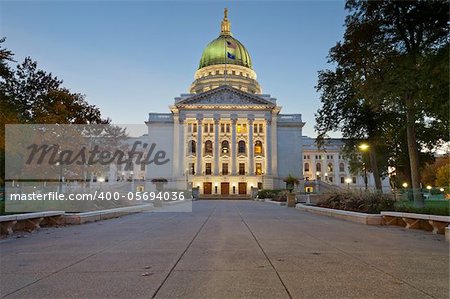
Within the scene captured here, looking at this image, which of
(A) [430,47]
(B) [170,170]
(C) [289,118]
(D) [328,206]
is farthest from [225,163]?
(A) [430,47]

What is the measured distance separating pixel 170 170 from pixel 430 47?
239 ft

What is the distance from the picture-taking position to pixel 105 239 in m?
11.0

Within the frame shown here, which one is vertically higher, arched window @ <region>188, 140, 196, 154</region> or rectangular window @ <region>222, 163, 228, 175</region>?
arched window @ <region>188, 140, 196, 154</region>

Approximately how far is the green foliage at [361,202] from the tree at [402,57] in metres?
1.45

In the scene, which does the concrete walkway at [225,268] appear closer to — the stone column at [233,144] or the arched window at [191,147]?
the stone column at [233,144]

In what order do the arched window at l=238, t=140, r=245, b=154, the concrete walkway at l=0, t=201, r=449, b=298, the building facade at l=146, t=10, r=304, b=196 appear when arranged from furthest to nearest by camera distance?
1. the arched window at l=238, t=140, r=245, b=154
2. the building facade at l=146, t=10, r=304, b=196
3. the concrete walkway at l=0, t=201, r=449, b=298

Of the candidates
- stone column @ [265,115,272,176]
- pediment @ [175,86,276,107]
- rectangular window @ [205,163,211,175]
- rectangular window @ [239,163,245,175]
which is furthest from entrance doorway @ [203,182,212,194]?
pediment @ [175,86,276,107]

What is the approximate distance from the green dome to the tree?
8277cm

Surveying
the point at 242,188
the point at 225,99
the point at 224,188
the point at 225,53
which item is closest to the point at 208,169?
the point at 224,188

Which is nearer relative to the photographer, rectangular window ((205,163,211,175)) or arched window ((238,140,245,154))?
rectangular window ((205,163,211,175))

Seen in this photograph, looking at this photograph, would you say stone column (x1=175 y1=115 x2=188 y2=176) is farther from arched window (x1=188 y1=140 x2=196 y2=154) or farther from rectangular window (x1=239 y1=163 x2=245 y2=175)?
rectangular window (x1=239 y1=163 x2=245 y2=175)

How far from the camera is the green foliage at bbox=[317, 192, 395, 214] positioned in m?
18.4

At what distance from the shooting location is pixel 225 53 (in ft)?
357

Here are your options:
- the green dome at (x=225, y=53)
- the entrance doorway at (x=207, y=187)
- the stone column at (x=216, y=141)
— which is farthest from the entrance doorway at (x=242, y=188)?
the green dome at (x=225, y=53)
